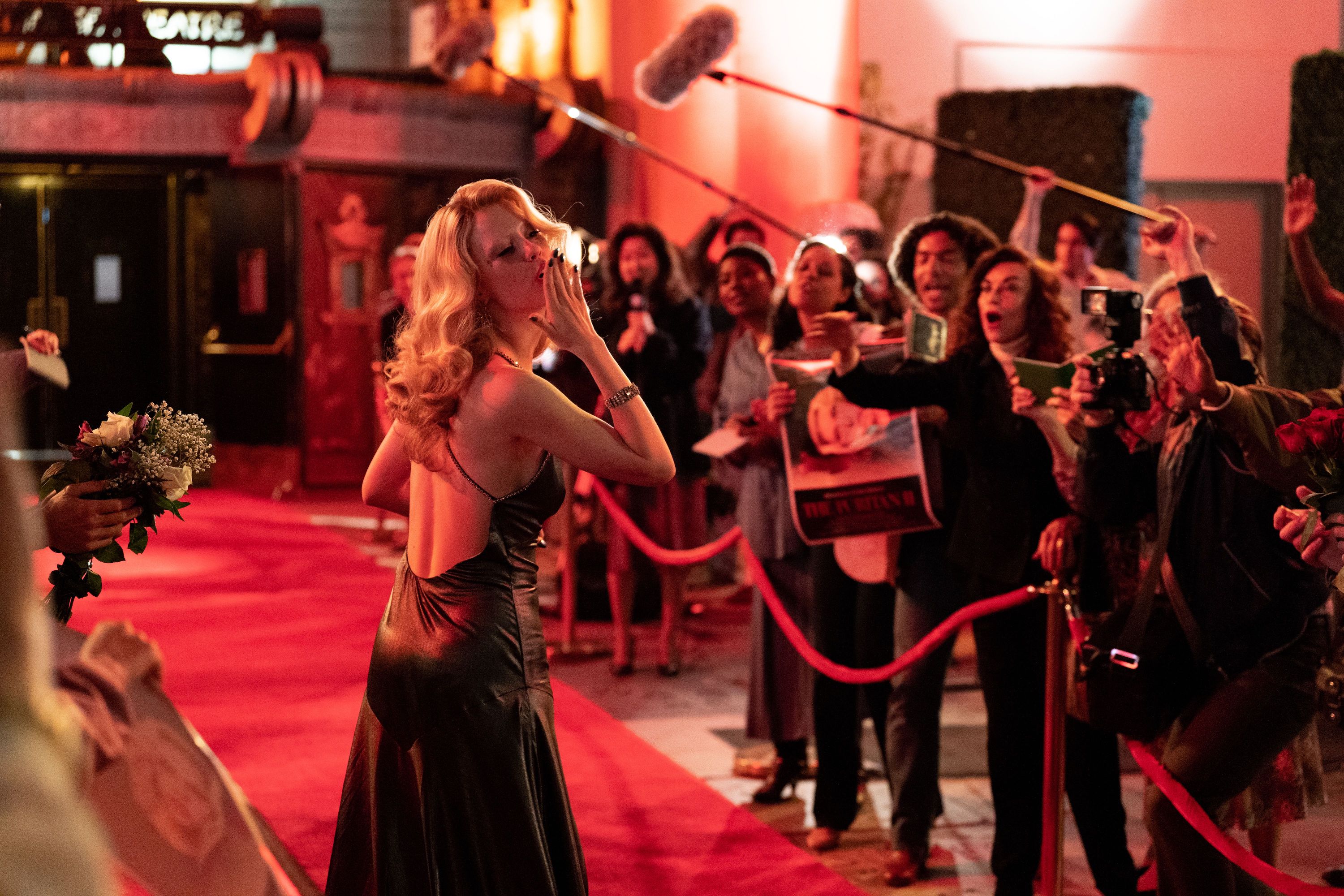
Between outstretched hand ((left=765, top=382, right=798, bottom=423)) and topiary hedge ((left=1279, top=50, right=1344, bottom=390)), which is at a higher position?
topiary hedge ((left=1279, top=50, right=1344, bottom=390))

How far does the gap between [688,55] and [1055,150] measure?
2730mm

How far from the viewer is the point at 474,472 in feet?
8.89

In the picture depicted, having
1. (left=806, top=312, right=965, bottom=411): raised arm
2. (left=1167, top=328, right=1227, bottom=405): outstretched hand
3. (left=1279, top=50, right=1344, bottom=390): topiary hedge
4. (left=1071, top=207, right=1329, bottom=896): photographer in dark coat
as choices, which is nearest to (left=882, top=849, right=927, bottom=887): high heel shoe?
(left=1071, top=207, right=1329, bottom=896): photographer in dark coat

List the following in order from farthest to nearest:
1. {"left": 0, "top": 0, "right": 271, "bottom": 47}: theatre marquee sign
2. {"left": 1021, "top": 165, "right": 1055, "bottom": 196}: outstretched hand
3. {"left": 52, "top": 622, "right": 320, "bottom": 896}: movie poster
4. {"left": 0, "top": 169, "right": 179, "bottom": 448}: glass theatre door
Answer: {"left": 0, "top": 169, "right": 179, "bottom": 448}: glass theatre door, {"left": 0, "top": 0, "right": 271, "bottom": 47}: theatre marquee sign, {"left": 1021, "top": 165, "right": 1055, "bottom": 196}: outstretched hand, {"left": 52, "top": 622, "right": 320, "bottom": 896}: movie poster

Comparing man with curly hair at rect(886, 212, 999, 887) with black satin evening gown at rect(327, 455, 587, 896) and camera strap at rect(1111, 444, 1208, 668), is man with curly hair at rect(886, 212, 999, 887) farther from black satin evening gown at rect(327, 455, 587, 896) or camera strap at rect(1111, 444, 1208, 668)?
black satin evening gown at rect(327, 455, 587, 896)

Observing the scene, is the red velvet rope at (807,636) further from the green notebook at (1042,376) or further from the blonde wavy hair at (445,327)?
the blonde wavy hair at (445,327)

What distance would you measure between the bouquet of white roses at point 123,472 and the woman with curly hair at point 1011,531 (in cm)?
191

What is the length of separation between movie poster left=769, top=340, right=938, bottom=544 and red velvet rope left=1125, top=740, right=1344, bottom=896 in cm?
110

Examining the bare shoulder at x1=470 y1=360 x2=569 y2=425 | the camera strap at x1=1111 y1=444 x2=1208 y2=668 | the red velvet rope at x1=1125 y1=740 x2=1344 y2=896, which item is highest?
the bare shoulder at x1=470 y1=360 x2=569 y2=425

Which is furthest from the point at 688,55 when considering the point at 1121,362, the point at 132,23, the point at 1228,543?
the point at 132,23

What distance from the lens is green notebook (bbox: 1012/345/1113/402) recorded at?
11.8 ft

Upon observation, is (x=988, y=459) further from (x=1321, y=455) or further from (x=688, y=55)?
(x=688, y=55)

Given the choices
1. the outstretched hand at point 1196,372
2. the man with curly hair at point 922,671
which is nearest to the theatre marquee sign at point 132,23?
the man with curly hair at point 922,671

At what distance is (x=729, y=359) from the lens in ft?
18.8
